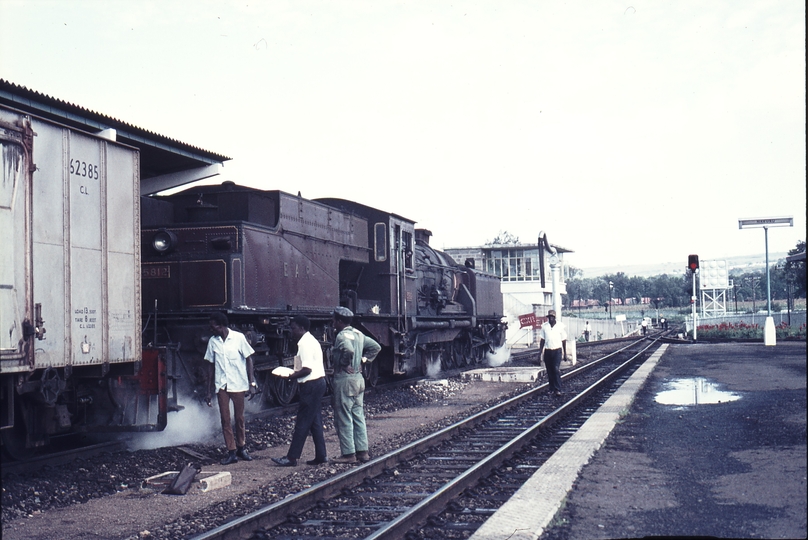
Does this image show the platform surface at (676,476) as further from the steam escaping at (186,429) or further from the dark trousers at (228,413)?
the steam escaping at (186,429)

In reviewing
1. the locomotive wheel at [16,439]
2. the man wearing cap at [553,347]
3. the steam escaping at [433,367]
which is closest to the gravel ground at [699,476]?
the man wearing cap at [553,347]

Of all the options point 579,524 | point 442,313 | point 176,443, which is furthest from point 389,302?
point 579,524

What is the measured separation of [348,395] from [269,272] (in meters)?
3.89

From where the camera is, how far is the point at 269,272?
40.5 feet

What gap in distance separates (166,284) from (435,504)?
6.41m

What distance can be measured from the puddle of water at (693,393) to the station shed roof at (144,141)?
10.2 m

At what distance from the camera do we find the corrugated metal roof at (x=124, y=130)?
1194cm

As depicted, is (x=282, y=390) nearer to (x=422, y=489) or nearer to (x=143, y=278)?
(x=143, y=278)

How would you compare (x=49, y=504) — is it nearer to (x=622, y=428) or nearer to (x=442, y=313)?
(x=622, y=428)

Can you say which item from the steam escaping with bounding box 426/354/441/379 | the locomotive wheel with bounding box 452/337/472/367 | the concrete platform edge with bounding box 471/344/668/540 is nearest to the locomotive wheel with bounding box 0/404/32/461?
the concrete platform edge with bounding box 471/344/668/540

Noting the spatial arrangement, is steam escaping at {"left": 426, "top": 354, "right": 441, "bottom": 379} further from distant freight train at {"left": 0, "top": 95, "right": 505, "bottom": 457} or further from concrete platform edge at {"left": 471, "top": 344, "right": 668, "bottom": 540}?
concrete platform edge at {"left": 471, "top": 344, "right": 668, "bottom": 540}

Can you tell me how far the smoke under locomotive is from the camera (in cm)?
1134

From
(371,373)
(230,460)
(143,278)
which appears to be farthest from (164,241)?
(371,373)

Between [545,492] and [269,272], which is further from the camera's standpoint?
[269,272]
